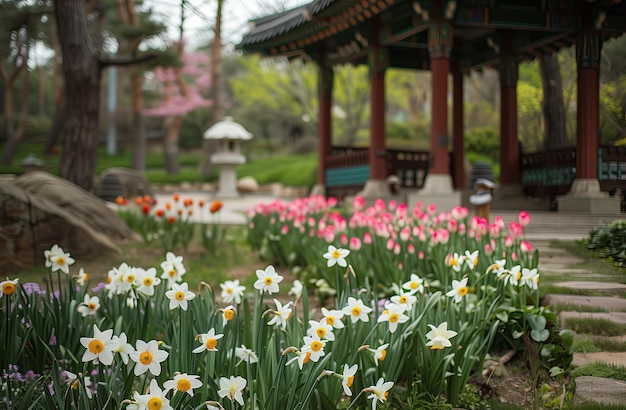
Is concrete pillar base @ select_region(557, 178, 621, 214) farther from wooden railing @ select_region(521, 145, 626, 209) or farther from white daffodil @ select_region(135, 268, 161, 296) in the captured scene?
white daffodil @ select_region(135, 268, 161, 296)

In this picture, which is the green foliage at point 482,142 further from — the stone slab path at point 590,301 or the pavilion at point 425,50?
the stone slab path at point 590,301

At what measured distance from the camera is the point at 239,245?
785 cm

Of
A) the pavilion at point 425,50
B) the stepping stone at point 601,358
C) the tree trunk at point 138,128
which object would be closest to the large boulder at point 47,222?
the stepping stone at point 601,358

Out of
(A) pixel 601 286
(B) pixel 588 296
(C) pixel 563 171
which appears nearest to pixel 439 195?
(C) pixel 563 171

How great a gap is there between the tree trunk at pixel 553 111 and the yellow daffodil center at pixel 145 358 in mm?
2482

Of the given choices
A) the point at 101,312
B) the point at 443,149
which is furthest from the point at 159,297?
the point at 443,149

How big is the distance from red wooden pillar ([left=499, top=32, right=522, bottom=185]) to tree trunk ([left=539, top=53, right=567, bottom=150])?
259 centimetres

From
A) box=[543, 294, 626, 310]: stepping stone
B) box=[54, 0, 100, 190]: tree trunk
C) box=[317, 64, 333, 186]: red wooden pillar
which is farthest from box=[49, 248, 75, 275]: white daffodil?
box=[317, 64, 333, 186]: red wooden pillar

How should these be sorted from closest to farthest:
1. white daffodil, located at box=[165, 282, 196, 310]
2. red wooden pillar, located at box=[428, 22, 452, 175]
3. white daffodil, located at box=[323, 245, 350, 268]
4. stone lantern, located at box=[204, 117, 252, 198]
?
1. white daffodil, located at box=[165, 282, 196, 310]
2. white daffodil, located at box=[323, 245, 350, 268]
3. red wooden pillar, located at box=[428, 22, 452, 175]
4. stone lantern, located at box=[204, 117, 252, 198]

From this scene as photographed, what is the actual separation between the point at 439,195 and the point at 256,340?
6.25 m

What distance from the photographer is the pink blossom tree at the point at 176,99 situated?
90.0 feet

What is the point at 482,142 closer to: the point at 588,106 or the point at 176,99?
the point at 588,106

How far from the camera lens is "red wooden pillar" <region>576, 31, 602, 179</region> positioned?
2410 mm

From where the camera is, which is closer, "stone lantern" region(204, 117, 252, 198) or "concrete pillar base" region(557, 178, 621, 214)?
"concrete pillar base" region(557, 178, 621, 214)
